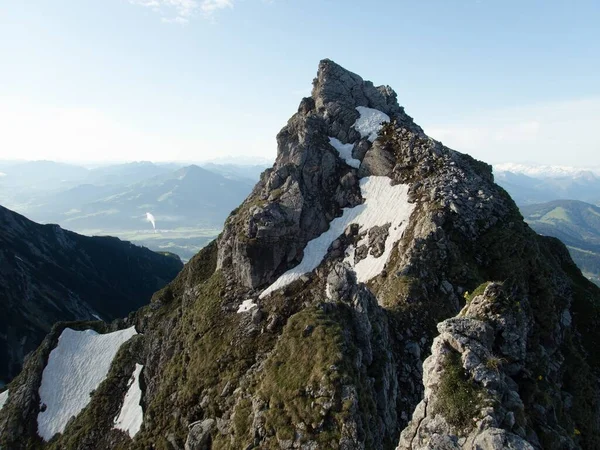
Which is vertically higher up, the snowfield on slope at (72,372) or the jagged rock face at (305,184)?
the jagged rock face at (305,184)

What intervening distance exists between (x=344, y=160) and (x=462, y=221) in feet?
83.2

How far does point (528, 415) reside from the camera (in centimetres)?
2083

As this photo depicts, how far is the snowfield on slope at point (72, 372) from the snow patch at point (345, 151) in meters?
49.6

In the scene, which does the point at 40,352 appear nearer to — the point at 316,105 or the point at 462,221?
the point at 316,105

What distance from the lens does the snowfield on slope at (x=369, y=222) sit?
5228 cm

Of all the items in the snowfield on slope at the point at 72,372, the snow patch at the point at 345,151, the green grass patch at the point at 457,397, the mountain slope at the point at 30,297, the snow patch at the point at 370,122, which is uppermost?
the snow patch at the point at 370,122

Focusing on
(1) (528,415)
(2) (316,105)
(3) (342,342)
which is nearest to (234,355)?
(3) (342,342)

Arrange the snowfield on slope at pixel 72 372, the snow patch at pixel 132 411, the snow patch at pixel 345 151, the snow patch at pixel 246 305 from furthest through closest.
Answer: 1. the snow patch at pixel 345 151
2. the snowfield on slope at pixel 72 372
3. the snow patch at pixel 246 305
4. the snow patch at pixel 132 411

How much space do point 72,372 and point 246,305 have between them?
40042 millimetres

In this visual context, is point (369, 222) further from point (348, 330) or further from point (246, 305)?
point (348, 330)

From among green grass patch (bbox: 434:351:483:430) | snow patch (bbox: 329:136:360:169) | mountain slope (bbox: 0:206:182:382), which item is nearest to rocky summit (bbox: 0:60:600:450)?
green grass patch (bbox: 434:351:483:430)

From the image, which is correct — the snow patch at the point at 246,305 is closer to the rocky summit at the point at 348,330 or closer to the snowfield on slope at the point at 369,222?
the rocky summit at the point at 348,330

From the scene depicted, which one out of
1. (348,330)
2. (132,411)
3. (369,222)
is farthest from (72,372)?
(348,330)

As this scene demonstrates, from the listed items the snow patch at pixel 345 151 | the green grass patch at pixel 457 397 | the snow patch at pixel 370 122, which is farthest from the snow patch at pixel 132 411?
the snow patch at pixel 370 122
